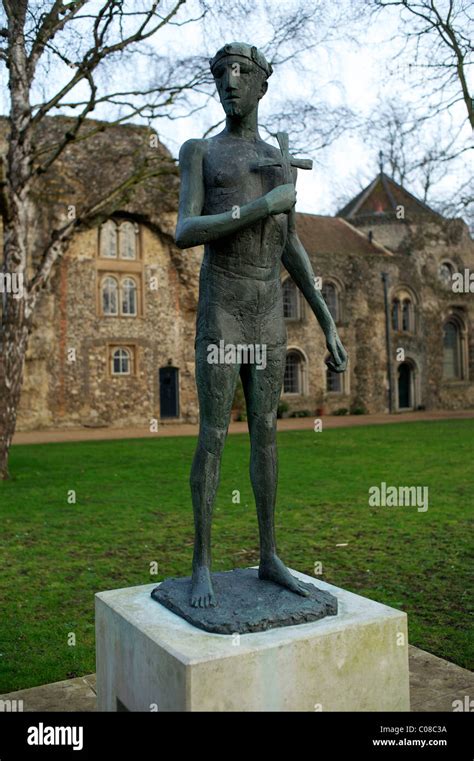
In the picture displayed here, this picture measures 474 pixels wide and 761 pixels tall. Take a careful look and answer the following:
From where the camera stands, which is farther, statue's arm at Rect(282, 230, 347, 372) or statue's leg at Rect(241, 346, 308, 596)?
statue's arm at Rect(282, 230, 347, 372)

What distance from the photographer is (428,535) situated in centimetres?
838

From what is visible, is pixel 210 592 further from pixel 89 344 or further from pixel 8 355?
pixel 89 344

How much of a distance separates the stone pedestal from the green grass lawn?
4.20 feet

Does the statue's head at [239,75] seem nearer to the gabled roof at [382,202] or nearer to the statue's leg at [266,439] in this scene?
the statue's leg at [266,439]

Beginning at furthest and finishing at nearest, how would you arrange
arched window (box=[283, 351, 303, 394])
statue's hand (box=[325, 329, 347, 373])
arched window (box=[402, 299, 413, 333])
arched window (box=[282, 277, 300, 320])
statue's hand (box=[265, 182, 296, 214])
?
1. arched window (box=[402, 299, 413, 333])
2. arched window (box=[282, 277, 300, 320])
3. arched window (box=[283, 351, 303, 394])
4. statue's hand (box=[325, 329, 347, 373])
5. statue's hand (box=[265, 182, 296, 214])

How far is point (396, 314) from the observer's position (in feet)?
119

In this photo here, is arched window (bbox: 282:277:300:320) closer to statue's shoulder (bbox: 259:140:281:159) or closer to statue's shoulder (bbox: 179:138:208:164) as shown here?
statue's shoulder (bbox: 259:140:281:159)

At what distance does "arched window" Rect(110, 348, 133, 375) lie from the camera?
1080 inches

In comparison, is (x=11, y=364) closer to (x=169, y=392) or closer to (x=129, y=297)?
(x=129, y=297)

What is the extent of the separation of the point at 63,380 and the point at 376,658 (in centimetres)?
2375

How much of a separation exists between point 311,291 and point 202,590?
1.77 metres

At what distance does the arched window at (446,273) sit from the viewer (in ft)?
123

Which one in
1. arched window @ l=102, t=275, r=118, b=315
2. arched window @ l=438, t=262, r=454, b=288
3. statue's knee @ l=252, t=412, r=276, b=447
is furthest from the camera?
arched window @ l=438, t=262, r=454, b=288

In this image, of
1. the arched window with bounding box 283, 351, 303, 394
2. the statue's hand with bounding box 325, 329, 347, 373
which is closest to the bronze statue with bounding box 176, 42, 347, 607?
the statue's hand with bounding box 325, 329, 347, 373
